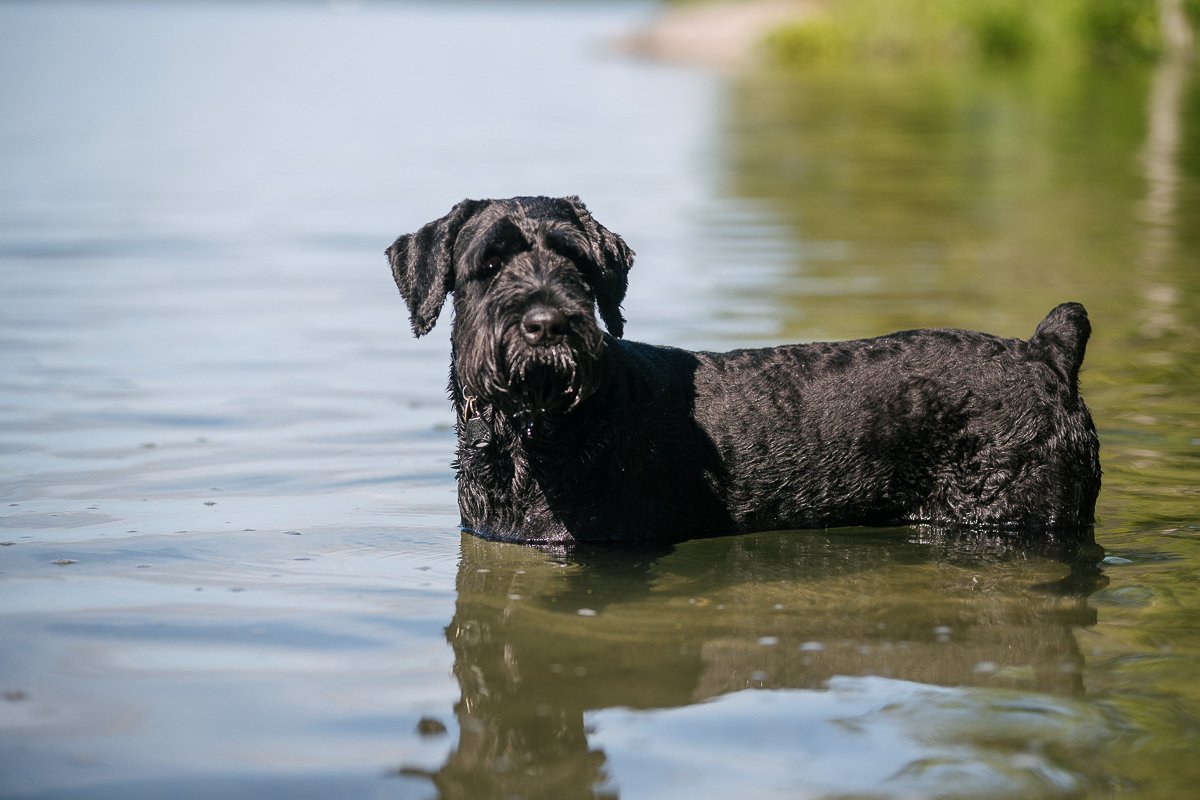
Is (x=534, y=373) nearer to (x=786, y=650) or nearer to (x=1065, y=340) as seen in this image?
(x=786, y=650)

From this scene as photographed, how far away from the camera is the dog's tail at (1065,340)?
6.69 m

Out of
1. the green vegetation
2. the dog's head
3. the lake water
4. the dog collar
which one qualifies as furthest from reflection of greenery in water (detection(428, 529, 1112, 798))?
the green vegetation

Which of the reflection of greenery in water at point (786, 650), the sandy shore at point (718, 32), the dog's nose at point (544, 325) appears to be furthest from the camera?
the sandy shore at point (718, 32)

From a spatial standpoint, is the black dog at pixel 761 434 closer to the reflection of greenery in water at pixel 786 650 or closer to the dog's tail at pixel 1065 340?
the dog's tail at pixel 1065 340

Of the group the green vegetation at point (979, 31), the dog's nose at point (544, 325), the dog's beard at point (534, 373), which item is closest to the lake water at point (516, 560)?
the dog's beard at point (534, 373)

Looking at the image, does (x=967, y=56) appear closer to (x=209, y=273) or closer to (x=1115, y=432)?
(x=209, y=273)

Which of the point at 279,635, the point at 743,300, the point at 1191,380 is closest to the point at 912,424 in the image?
the point at 279,635

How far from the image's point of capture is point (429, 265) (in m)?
6.50

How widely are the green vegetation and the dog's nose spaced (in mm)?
42136

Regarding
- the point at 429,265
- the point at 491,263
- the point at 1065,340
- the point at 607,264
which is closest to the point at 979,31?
the point at 1065,340

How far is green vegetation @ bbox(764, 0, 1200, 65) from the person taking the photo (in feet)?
145

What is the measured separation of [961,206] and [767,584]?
1283 cm

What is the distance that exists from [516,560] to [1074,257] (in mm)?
9520

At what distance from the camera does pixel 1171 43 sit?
43469mm
